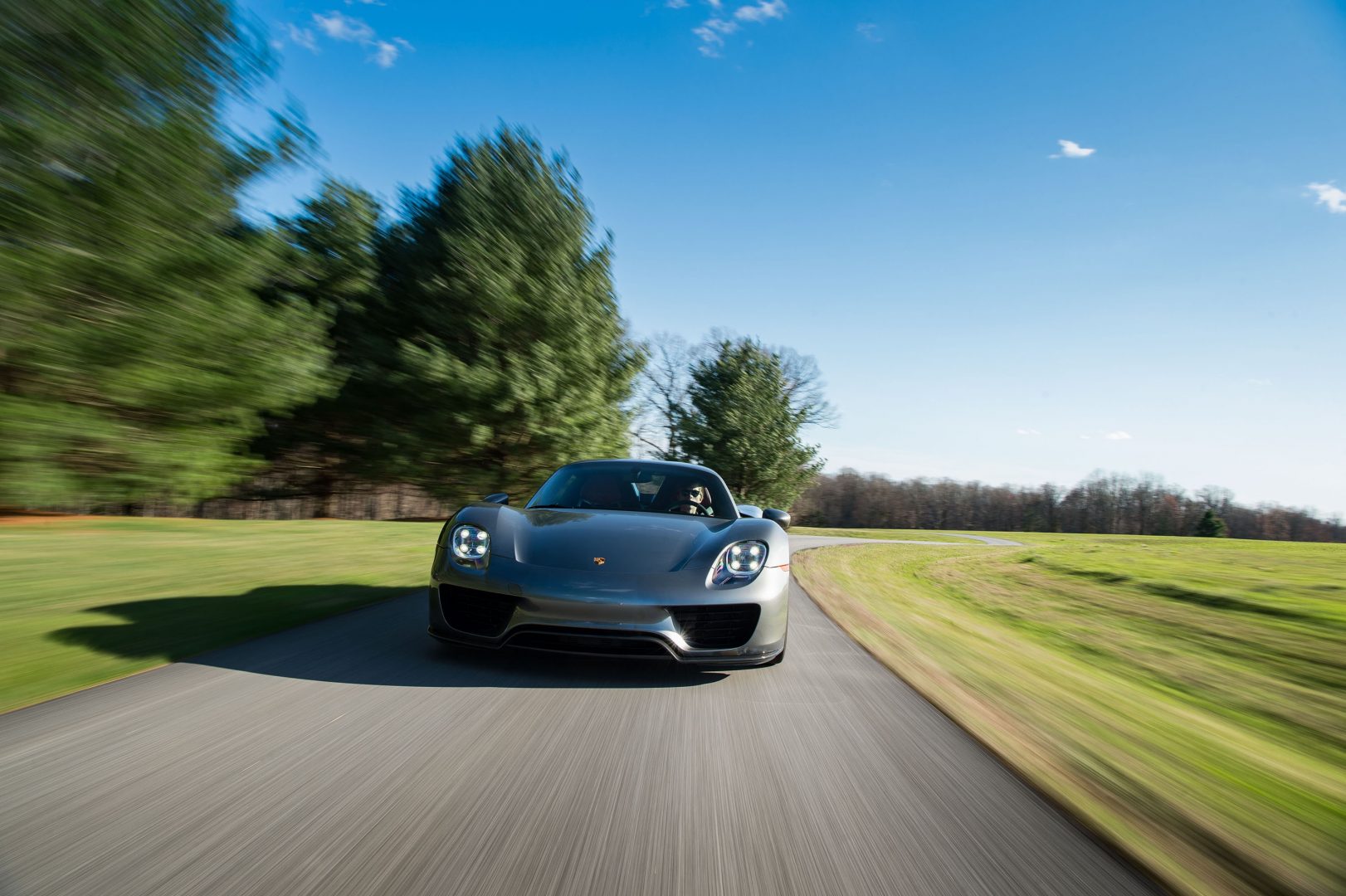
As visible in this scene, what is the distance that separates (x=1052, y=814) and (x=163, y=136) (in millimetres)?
11453

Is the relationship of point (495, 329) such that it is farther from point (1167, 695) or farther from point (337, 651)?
point (1167, 695)

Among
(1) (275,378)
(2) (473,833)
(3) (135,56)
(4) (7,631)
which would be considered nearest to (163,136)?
(3) (135,56)

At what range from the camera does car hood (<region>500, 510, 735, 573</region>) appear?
3844mm

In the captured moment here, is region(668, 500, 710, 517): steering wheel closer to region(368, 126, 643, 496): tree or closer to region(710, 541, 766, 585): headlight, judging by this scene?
region(710, 541, 766, 585): headlight

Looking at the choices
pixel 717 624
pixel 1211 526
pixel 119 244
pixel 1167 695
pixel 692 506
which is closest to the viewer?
pixel 717 624

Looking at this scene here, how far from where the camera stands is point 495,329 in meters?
19.0

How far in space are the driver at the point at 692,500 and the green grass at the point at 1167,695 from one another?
5.52ft

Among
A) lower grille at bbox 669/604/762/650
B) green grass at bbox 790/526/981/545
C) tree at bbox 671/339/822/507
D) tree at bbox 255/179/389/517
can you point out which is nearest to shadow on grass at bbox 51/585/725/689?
lower grille at bbox 669/604/762/650

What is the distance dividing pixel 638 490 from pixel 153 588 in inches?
177

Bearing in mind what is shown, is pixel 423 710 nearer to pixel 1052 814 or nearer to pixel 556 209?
pixel 1052 814

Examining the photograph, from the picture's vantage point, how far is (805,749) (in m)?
3.05

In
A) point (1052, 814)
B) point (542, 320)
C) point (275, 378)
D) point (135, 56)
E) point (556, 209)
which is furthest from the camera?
point (556, 209)

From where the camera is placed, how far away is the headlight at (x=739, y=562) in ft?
12.9

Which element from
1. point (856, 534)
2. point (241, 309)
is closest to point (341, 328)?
point (241, 309)
